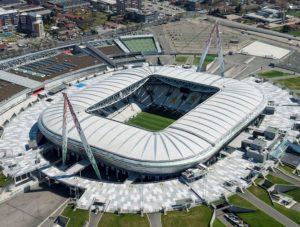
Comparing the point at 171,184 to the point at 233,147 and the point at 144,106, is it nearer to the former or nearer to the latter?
the point at 233,147

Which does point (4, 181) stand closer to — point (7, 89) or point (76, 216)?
point (76, 216)

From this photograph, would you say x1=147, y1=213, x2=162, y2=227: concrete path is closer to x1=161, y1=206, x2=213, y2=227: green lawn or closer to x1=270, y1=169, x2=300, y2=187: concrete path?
x1=161, y1=206, x2=213, y2=227: green lawn

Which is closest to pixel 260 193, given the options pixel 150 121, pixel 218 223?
pixel 218 223

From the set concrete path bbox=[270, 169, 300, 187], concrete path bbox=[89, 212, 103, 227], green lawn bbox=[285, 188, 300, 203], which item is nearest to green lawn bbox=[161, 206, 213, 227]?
concrete path bbox=[89, 212, 103, 227]

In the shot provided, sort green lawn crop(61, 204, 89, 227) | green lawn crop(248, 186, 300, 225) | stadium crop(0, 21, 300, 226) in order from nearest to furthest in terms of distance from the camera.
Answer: green lawn crop(61, 204, 89, 227)
green lawn crop(248, 186, 300, 225)
stadium crop(0, 21, 300, 226)

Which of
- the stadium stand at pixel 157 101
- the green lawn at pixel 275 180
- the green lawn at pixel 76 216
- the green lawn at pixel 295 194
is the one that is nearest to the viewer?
the green lawn at pixel 76 216

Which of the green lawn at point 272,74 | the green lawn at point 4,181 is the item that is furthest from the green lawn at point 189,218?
the green lawn at point 272,74

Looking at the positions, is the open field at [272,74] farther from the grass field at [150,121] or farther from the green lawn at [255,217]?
the green lawn at [255,217]

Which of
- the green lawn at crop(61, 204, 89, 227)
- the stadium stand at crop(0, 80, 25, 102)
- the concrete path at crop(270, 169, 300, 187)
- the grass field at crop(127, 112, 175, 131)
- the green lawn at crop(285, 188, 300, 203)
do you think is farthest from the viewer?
the stadium stand at crop(0, 80, 25, 102)
